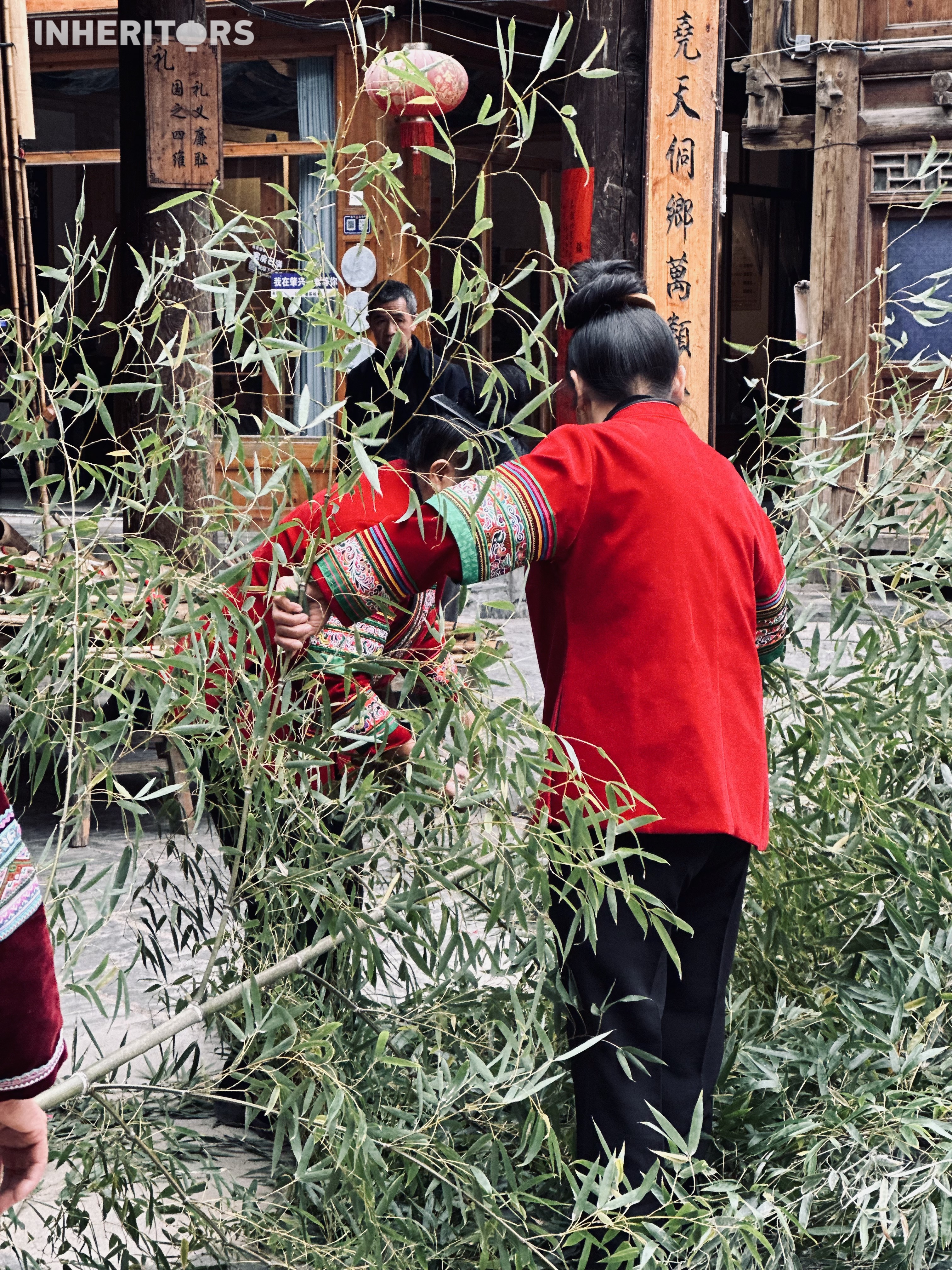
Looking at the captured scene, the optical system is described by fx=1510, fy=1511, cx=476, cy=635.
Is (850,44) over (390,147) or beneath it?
over

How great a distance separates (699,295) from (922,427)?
8.92 ft

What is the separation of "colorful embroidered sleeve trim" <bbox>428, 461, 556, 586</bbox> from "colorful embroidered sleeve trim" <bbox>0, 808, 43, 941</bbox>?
0.91m

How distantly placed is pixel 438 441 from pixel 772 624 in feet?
2.39

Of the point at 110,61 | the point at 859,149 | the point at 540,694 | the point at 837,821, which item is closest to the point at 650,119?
the point at 540,694

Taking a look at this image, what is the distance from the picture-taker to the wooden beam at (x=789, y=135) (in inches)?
453

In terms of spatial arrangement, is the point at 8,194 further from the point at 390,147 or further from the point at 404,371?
the point at 390,147

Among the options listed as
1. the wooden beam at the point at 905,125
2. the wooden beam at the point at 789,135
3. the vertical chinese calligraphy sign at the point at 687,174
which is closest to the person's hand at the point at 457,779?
the vertical chinese calligraphy sign at the point at 687,174

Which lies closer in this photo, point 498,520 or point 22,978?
point 22,978

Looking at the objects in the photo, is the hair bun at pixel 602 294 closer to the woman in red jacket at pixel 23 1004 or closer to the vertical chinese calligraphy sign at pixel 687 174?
the woman in red jacket at pixel 23 1004

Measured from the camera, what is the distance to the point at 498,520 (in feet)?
7.71

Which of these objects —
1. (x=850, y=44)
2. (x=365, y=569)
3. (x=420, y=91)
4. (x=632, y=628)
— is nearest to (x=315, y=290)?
(x=365, y=569)

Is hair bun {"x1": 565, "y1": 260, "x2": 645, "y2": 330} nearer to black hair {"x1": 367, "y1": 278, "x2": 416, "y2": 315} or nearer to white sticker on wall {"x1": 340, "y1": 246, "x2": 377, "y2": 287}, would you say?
black hair {"x1": 367, "y1": 278, "x2": 416, "y2": 315}

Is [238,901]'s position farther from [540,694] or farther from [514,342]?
[514,342]

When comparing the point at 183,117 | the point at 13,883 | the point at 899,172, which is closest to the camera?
the point at 13,883
